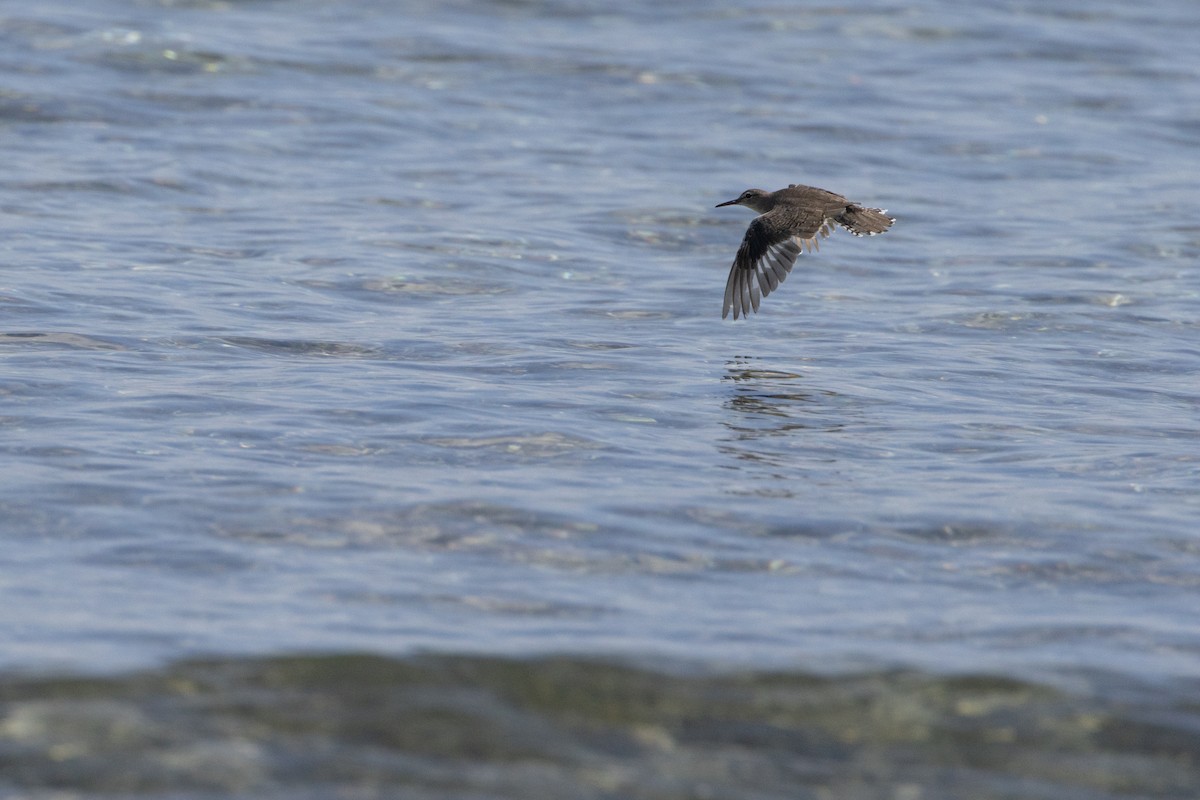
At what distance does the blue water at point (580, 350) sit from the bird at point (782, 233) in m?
0.44

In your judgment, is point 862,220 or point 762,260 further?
point 862,220

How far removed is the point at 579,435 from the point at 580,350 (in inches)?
80.9

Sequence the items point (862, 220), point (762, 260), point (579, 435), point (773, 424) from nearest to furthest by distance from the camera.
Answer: point (579, 435), point (773, 424), point (762, 260), point (862, 220)

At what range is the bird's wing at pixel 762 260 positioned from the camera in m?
10.9

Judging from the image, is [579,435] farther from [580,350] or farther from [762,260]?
[762,260]

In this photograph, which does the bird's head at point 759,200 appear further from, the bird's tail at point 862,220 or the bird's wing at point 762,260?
the bird's wing at point 762,260

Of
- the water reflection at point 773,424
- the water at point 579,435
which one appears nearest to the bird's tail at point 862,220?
the water at point 579,435

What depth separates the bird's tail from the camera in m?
11.3

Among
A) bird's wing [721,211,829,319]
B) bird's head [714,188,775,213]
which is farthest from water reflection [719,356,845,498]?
bird's head [714,188,775,213]

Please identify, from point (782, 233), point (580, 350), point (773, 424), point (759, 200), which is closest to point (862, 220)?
point (782, 233)

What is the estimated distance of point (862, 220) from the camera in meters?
11.4

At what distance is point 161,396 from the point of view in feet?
29.2

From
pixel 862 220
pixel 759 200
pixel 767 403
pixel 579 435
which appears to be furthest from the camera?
pixel 759 200

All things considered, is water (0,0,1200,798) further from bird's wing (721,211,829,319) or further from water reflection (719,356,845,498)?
bird's wing (721,211,829,319)
